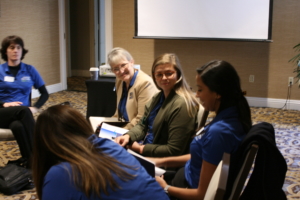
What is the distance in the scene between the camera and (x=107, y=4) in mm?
6512

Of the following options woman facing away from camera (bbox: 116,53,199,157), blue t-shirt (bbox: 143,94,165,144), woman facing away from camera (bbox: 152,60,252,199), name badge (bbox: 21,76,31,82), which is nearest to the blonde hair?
woman facing away from camera (bbox: 116,53,199,157)

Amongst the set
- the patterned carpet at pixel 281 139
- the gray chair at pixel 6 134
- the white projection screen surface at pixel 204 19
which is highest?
the white projection screen surface at pixel 204 19

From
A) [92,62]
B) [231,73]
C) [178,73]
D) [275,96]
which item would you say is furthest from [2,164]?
[92,62]

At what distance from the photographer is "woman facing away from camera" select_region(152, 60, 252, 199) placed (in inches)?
59.3

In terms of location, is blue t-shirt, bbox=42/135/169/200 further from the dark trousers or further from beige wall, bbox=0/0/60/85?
beige wall, bbox=0/0/60/85

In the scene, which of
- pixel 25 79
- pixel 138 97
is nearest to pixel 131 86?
pixel 138 97

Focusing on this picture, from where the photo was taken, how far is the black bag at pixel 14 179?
9.23 feet

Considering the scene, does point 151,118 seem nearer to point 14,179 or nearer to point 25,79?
point 14,179

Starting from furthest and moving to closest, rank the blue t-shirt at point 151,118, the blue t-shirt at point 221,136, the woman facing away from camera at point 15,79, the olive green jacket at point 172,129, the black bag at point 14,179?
the woman facing away from camera at point 15,79 < the black bag at point 14,179 < the blue t-shirt at point 151,118 < the olive green jacket at point 172,129 < the blue t-shirt at point 221,136

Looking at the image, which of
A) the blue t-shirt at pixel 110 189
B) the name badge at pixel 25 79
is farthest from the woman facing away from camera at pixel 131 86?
the blue t-shirt at pixel 110 189

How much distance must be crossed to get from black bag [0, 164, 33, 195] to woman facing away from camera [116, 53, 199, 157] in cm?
96

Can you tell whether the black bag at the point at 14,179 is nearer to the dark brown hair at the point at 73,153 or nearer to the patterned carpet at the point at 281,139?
the patterned carpet at the point at 281,139

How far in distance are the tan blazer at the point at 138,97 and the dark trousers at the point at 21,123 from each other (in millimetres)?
921

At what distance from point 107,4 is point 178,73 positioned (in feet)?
15.1
